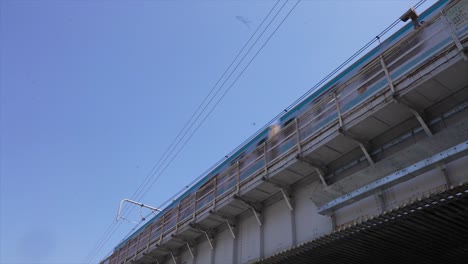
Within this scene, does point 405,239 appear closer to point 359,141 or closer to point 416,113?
point 359,141

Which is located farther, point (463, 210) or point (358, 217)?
point (358, 217)

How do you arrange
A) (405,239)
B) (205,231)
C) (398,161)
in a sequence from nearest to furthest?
(398,161) < (405,239) < (205,231)

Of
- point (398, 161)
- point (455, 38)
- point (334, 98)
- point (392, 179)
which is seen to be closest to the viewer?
point (455, 38)

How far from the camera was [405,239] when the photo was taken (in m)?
9.63

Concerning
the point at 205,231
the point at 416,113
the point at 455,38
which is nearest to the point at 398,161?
the point at 416,113

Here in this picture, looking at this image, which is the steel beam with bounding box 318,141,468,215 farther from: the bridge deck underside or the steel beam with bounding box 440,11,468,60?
the steel beam with bounding box 440,11,468,60

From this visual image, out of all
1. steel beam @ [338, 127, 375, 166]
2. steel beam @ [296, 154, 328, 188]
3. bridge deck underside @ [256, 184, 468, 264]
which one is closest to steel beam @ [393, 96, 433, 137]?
steel beam @ [338, 127, 375, 166]

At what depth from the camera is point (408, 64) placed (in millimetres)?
9703

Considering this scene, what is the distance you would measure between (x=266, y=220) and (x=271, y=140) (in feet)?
9.70

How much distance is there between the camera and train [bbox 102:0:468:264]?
9.57 metres

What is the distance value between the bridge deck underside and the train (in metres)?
3.11

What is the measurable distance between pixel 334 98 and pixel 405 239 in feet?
14.5

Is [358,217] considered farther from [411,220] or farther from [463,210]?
[463,210]

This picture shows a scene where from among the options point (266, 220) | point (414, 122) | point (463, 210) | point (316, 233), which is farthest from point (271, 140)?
point (463, 210)
